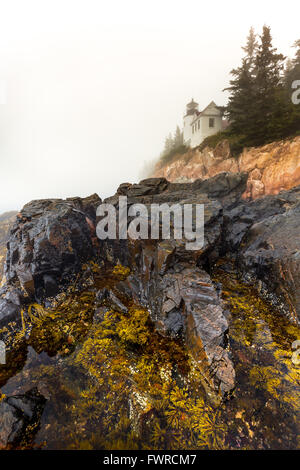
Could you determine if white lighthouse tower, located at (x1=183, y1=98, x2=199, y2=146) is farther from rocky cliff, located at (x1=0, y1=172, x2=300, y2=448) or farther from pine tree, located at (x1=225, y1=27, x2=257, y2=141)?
rocky cliff, located at (x1=0, y1=172, x2=300, y2=448)

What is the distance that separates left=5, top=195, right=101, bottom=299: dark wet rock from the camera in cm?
924

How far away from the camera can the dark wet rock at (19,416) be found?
4070 mm

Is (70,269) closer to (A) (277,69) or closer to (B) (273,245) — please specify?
A: (B) (273,245)

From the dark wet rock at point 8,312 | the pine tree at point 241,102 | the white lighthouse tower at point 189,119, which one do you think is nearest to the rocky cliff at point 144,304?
the dark wet rock at point 8,312

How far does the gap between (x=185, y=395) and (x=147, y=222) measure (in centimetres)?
704

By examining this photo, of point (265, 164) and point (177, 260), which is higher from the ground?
point (265, 164)

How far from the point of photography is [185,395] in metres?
4.77

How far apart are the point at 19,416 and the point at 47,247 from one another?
7.06m

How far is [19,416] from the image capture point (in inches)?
173

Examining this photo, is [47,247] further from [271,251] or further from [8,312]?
[271,251]

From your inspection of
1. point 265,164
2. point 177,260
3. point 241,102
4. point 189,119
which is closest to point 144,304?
point 177,260

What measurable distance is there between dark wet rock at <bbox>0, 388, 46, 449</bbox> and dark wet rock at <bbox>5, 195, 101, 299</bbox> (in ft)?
16.1

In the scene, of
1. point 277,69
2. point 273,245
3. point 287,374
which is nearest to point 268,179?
point 273,245

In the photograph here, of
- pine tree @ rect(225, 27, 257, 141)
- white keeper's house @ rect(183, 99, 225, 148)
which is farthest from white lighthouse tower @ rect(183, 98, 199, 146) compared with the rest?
pine tree @ rect(225, 27, 257, 141)
